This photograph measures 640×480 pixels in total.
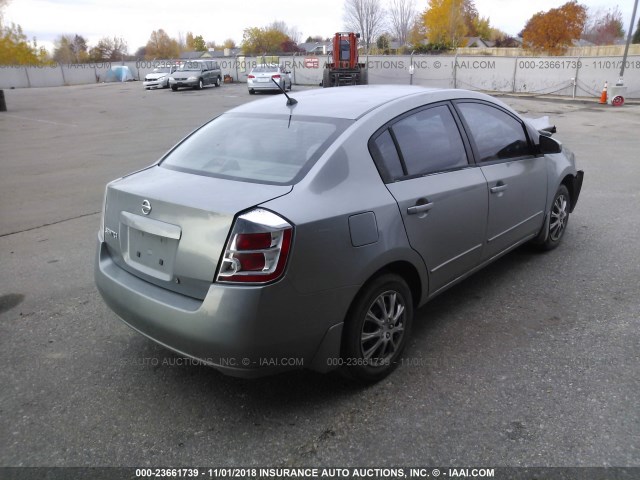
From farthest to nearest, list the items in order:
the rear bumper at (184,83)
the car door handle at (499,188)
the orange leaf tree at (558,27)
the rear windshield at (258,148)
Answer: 1. the orange leaf tree at (558,27)
2. the rear bumper at (184,83)
3. the car door handle at (499,188)
4. the rear windshield at (258,148)

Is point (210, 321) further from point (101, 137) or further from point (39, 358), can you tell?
point (101, 137)

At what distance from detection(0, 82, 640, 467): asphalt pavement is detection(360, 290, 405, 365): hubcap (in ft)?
0.62

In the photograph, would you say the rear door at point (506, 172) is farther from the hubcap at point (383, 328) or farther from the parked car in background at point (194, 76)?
the parked car in background at point (194, 76)

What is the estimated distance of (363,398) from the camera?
297cm

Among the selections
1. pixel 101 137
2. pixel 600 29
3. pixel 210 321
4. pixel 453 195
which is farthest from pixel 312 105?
pixel 600 29

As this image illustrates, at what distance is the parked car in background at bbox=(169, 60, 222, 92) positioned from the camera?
34228 millimetres

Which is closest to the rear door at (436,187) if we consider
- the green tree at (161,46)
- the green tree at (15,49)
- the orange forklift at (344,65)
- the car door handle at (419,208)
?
the car door handle at (419,208)

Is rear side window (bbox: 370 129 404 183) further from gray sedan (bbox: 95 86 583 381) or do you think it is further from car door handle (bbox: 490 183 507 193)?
car door handle (bbox: 490 183 507 193)

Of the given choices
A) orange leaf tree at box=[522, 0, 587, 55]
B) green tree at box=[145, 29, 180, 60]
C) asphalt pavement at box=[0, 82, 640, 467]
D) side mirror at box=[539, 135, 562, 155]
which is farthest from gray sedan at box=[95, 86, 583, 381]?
green tree at box=[145, 29, 180, 60]

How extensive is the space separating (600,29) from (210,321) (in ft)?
355

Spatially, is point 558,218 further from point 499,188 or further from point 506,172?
point 499,188

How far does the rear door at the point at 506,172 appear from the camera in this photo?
3.89 meters

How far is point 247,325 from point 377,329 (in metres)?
0.89

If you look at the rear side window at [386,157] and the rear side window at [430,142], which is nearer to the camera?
the rear side window at [386,157]
